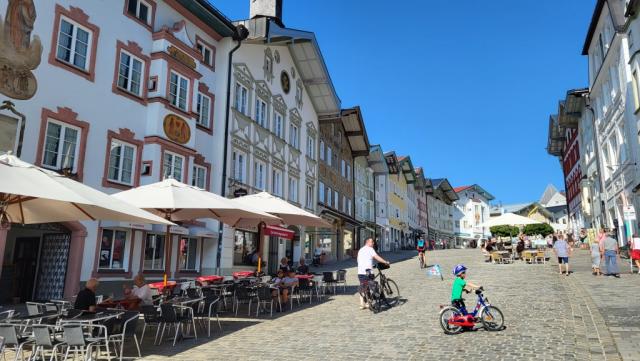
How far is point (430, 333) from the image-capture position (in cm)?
931

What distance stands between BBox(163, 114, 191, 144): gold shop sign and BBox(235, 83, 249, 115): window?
477cm

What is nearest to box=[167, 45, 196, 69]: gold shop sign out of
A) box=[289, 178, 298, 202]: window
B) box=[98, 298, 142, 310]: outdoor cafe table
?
box=[98, 298, 142, 310]: outdoor cafe table

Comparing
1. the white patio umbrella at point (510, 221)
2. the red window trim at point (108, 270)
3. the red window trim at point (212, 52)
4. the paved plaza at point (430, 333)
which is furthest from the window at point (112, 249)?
the white patio umbrella at point (510, 221)

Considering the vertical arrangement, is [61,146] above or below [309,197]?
below

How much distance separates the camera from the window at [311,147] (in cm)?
3244

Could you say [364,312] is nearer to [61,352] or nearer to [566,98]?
[61,352]

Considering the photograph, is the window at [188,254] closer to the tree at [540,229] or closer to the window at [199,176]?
the window at [199,176]

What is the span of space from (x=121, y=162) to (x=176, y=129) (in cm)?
250

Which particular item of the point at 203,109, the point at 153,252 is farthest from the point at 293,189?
the point at 153,252

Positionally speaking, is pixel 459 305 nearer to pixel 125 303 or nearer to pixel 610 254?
pixel 125 303

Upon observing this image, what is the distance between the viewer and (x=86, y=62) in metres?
15.1

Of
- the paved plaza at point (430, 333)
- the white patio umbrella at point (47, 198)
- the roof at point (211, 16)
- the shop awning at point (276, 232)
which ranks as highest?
the roof at point (211, 16)

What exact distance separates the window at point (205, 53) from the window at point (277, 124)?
6244 mm

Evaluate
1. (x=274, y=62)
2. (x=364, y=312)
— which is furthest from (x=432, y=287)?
(x=274, y=62)
